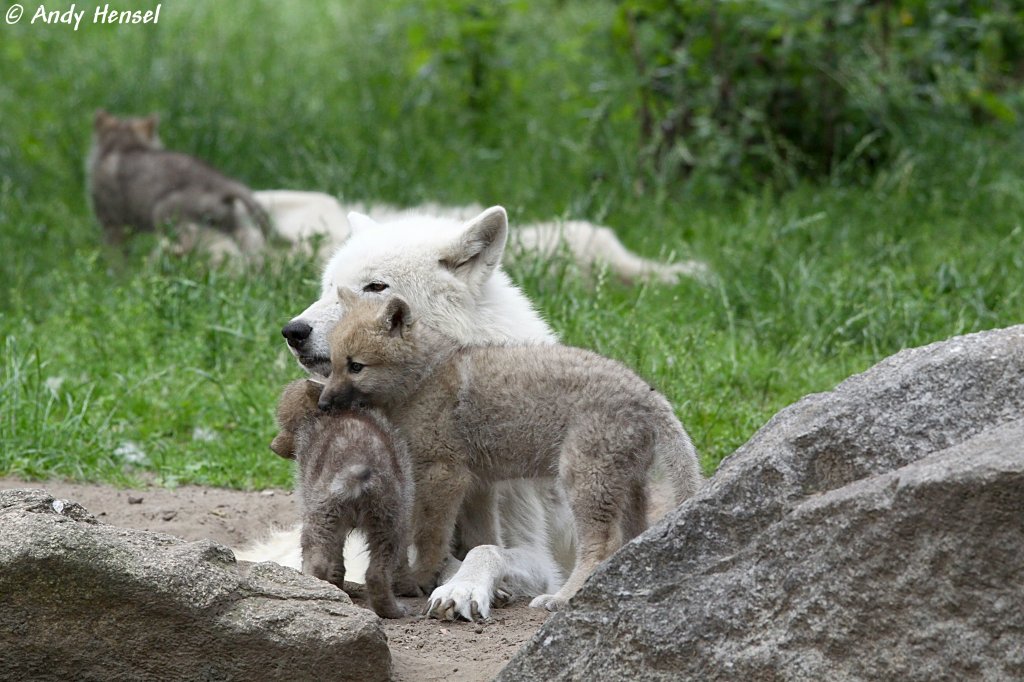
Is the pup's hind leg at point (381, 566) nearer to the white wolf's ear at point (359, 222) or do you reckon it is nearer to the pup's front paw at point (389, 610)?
the pup's front paw at point (389, 610)

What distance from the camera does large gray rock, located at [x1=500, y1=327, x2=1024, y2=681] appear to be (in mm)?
2715

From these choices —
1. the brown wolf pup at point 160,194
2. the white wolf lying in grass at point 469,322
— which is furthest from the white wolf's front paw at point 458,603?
the brown wolf pup at point 160,194

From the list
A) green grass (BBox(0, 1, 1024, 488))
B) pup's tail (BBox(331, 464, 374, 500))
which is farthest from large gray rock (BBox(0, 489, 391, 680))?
green grass (BBox(0, 1, 1024, 488))

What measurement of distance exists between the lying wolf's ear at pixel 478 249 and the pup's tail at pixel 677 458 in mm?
1232

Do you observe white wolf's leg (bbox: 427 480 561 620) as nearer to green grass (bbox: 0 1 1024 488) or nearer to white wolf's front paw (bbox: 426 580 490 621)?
white wolf's front paw (bbox: 426 580 490 621)

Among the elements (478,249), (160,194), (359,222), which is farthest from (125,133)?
(478,249)

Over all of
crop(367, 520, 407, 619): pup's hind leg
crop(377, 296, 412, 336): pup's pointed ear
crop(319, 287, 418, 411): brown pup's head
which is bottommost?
crop(367, 520, 407, 619): pup's hind leg

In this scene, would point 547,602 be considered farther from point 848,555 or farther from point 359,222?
point 359,222

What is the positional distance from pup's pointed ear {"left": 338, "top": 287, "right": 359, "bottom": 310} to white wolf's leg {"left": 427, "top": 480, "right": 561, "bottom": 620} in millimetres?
820

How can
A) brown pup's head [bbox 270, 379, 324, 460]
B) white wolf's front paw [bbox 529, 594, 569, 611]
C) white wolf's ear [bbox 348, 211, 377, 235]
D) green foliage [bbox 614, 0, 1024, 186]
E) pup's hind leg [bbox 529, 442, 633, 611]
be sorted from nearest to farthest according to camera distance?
pup's hind leg [bbox 529, 442, 633, 611] → white wolf's front paw [bbox 529, 594, 569, 611] → brown pup's head [bbox 270, 379, 324, 460] → white wolf's ear [bbox 348, 211, 377, 235] → green foliage [bbox 614, 0, 1024, 186]

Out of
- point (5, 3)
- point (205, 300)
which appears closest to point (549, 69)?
point (205, 300)

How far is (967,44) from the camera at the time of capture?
37.3ft

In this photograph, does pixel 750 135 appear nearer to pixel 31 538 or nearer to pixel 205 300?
pixel 205 300

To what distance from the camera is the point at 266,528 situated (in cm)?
542
